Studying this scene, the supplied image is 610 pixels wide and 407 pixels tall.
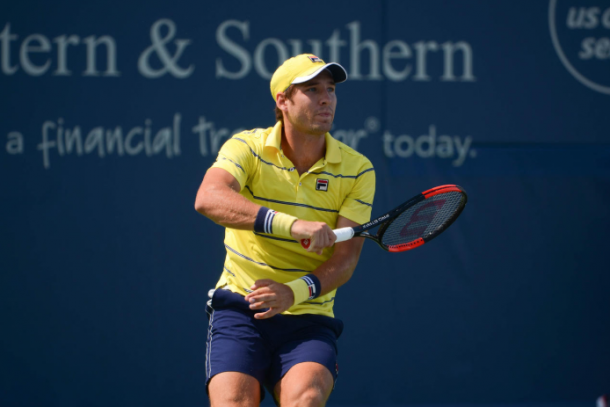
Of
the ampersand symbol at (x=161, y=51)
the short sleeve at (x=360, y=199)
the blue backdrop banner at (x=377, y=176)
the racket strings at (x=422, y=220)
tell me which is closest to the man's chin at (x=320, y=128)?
the short sleeve at (x=360, y=199)

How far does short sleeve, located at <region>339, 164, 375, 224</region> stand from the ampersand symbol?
2.16 metres

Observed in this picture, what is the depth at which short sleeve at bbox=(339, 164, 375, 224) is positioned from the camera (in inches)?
116

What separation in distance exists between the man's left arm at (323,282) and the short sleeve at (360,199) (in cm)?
3

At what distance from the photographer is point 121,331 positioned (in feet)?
15.3

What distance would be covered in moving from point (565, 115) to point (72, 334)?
371cm

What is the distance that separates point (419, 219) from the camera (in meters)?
3.02

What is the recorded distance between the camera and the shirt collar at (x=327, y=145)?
2922 millimetres

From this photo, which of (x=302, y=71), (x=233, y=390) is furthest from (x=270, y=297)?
(x=302, y=71)

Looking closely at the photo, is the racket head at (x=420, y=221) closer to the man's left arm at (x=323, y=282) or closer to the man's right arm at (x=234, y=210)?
the man's left arm at (x=323, y=282)

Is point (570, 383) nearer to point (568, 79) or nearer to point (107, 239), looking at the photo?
point (568, 79)

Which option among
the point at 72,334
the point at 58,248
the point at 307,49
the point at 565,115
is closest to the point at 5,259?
the point at 58,248

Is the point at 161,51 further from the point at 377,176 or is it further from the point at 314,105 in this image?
the point at 314,105

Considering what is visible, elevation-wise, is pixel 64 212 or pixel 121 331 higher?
pixel 64 212

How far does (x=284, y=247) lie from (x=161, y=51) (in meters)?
2.35
